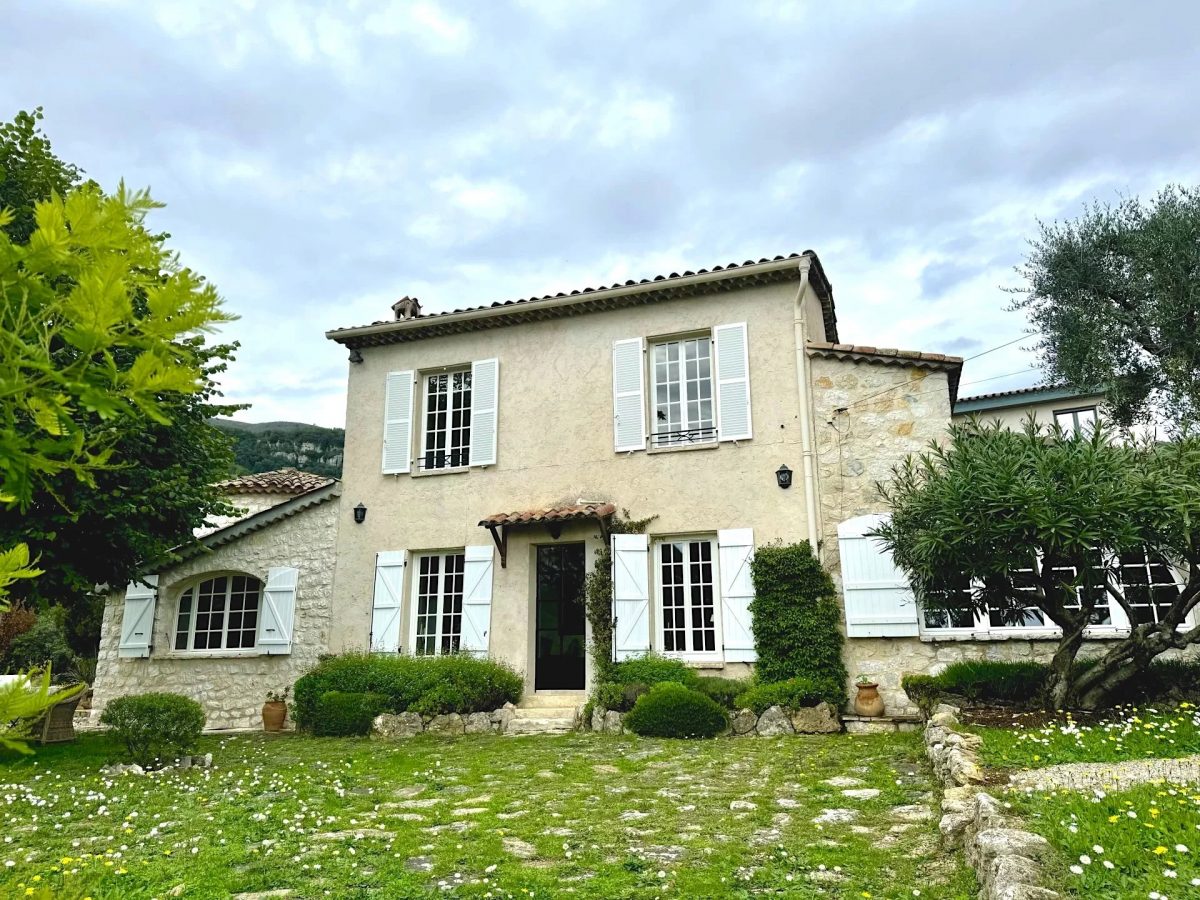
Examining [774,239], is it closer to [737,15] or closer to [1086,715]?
[737,15]

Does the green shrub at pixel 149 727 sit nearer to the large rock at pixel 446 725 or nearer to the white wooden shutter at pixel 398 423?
the large rock at pixel 446 725

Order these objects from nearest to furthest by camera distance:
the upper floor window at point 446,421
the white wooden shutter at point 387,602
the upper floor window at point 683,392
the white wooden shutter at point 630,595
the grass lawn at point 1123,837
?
1. the grass lawn at point 1123,837
2. the white wooden shutter at point 630,595
3. the upper floor window at point 683,392
4. the white wooden shutter at point 387,602
5. the upper floor window at point 446,421

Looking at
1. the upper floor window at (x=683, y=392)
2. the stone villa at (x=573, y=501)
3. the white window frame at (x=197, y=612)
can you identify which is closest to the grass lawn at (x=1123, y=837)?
the stone villa at (x=573, y=501)

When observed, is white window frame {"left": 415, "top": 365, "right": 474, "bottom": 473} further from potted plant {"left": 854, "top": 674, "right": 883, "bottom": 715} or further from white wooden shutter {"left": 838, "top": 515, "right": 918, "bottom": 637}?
potted plant {"left": 854, "top": 674, "right": 883, "bottom": 715}

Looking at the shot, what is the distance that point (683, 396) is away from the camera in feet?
37.5

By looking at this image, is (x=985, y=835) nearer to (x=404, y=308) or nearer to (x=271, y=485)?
(x=404, y=308)

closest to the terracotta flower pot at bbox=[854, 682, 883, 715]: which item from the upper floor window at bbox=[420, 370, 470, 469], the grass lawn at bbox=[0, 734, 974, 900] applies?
the grass lawn at bbox=[0, 734, 974, 900]

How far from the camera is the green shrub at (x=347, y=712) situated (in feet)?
32.0

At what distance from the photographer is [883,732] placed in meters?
8.81

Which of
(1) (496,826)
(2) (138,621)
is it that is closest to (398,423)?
(2) (138,621)

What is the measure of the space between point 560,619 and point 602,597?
1.14m

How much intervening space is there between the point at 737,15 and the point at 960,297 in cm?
718

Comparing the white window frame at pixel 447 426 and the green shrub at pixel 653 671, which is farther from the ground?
the white window frame at pixel 447 426

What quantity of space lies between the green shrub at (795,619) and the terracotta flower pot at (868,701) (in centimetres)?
20
